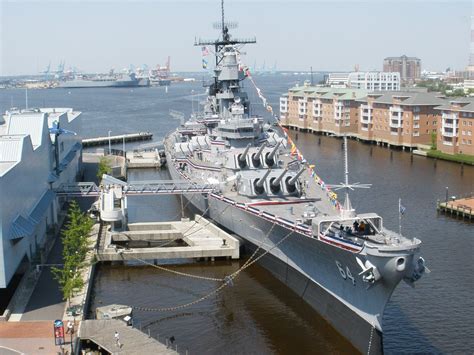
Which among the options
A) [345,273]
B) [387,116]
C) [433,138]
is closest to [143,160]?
[387,116]

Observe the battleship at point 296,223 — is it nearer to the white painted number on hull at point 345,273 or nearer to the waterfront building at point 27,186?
the white painted number on hull at point 345,273

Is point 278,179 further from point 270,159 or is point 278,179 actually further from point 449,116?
point 449,116

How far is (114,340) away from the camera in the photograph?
2159cm

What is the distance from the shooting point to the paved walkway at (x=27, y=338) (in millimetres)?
20531

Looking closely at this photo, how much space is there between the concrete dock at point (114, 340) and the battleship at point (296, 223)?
672 centimetres

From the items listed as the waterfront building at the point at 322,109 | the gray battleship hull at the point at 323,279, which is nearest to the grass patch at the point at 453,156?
the waterfront building at the point at 322,109

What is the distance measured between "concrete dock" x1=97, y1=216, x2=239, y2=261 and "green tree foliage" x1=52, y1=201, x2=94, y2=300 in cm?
155

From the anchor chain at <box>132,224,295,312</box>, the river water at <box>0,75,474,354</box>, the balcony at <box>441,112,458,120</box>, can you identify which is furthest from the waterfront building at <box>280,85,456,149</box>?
the anchor chain at <box>132,224,295,312</box>

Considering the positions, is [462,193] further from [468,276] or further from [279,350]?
[279,350]

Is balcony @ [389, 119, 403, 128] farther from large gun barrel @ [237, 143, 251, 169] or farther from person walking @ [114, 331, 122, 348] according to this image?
person walking @ [114, 331, 122, 348]

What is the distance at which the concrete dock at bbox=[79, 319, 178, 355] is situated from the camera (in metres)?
21.0

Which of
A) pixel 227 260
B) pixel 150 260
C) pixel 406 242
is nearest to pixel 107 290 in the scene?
pixel 150 260

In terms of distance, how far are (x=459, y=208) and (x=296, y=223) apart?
58.0 ft

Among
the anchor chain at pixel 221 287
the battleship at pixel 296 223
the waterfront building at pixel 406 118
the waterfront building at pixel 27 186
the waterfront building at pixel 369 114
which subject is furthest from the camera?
the waterfront building at pixel 369 114
